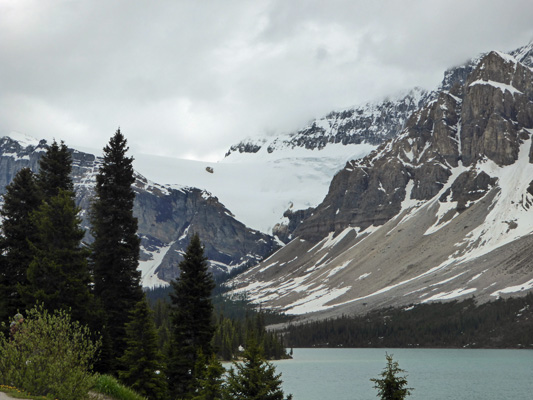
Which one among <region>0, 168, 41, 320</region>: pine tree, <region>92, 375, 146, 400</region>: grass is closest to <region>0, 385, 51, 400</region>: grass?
<region>92, 375, 146, 400</region>: grass

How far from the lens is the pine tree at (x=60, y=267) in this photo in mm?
40906

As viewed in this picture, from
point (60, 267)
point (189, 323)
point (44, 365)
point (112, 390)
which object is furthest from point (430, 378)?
point (44, 365)

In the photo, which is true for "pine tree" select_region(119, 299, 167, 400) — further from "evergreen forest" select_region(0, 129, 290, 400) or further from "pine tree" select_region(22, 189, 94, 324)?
"pine tree" select_region(22, 189, 94, 324)

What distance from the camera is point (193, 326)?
165 ft

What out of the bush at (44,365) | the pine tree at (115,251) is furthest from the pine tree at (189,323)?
the bush at (44,365)

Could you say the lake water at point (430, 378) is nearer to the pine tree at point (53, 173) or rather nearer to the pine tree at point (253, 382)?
the pine tree at point (53, 173)

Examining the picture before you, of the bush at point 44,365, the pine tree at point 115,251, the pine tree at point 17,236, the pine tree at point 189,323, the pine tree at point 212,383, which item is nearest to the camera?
the bush at point 44,365

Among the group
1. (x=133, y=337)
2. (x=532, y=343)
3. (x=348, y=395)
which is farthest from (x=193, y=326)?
(x=532, y=343)

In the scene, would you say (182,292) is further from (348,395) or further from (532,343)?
(532,343)

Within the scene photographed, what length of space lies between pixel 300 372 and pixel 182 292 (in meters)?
84.0

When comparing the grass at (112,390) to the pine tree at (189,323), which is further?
the pine tree at (189,323)

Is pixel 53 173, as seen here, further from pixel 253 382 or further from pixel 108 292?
pixel 253 382

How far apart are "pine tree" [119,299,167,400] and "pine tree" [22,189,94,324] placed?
10.9 feet

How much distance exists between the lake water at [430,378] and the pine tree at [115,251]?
1800 inches
